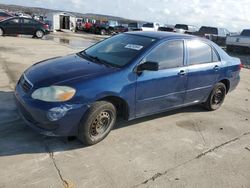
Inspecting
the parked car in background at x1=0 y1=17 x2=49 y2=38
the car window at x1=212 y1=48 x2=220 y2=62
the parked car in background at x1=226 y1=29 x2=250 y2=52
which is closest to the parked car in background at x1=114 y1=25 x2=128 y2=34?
the parked car in background at x1=0 y1=17 x2=49 y2=38

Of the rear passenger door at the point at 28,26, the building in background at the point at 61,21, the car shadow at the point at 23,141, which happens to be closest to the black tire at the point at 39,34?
Answer: the rear passenger door at the point at 28,26

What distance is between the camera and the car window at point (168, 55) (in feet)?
16.8

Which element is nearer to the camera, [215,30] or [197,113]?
[197,113]

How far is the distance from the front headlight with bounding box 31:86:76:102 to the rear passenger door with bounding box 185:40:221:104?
247 centimetres

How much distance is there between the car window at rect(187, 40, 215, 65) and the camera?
228 inches

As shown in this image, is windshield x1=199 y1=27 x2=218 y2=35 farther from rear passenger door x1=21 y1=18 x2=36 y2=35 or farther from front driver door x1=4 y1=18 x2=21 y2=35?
front driver door x1=4 y1=18 x2=21 y2=35

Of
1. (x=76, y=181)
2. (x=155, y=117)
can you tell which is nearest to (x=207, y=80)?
(x=155, y=117)

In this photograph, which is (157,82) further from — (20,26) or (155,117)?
(20,26)

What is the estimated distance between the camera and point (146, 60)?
4.97 metres

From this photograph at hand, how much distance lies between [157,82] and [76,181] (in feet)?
7.14

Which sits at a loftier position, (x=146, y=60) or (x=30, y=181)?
(x=146, y=60)

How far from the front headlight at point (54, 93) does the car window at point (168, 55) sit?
4.66 feet

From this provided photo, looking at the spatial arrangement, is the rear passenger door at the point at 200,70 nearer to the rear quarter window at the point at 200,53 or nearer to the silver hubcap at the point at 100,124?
the rear quarter window at the point at 200,53

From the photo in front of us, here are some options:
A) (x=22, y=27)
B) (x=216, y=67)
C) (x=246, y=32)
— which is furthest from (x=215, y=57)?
(x=22, y=27)
